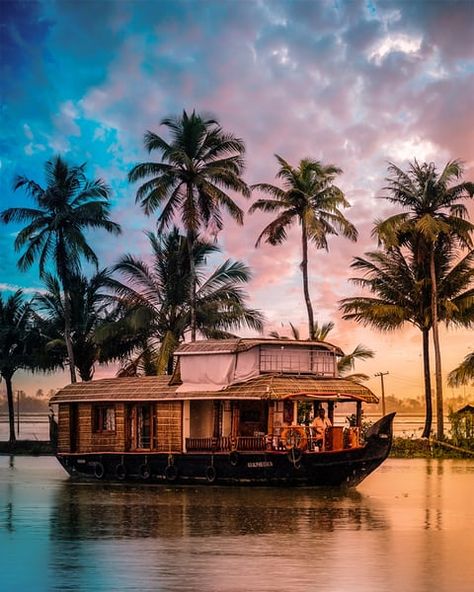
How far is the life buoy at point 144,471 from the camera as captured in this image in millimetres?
27859

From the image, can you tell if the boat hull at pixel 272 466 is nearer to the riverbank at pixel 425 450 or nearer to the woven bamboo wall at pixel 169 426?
the woven bamboo wall at pixel 169 426

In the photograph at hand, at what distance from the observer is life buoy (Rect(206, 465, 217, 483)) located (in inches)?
1038

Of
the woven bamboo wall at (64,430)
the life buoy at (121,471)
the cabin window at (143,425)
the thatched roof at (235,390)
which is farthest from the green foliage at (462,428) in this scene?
the woven bamboo wall at (64,430)

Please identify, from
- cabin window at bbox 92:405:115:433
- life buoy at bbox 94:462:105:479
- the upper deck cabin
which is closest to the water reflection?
life buoy at bbox 94:462:105:479

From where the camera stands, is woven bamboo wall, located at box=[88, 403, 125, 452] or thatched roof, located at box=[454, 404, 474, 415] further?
thatched roof, located at box=[454, 404, 474, 415]

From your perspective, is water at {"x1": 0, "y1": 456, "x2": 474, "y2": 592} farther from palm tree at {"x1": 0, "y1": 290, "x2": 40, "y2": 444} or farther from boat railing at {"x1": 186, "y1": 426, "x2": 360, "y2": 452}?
palm tree at {"x1": 0, "y1": 290, "x2": 40, "y2": 444}

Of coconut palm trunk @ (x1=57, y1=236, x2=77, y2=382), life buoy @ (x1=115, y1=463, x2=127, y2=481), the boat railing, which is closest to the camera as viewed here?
the boat railing

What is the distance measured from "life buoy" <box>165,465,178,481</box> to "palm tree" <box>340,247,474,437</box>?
16.2 m

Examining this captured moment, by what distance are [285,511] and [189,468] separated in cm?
689

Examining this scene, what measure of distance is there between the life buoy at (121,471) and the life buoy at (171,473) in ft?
5.31

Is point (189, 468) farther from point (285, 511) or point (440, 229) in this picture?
point (440, 229)

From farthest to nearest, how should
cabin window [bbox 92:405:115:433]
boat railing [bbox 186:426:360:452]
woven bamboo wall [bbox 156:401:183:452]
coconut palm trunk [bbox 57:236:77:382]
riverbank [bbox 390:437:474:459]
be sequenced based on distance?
coconut palm trunk [bbox 57:236:77:382], riverbank [bbox 390:437:474:459], cabin window [bbox 92:405:115:433], woven bamboo wall [bbox 156:401:183:452], boat railing [bbox 186:426:360:452]

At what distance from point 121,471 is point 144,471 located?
2.83 ft

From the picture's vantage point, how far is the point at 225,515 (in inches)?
779
